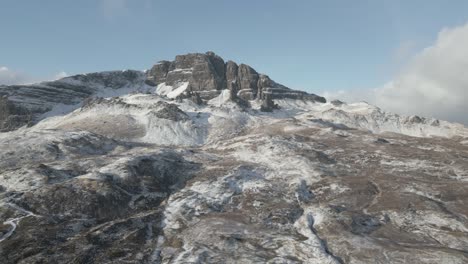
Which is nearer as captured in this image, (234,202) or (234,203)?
(234,203)

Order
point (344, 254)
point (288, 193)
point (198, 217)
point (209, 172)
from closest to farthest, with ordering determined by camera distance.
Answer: point (344, 254), point (198, 217), point (288, 193), point (209, 172)

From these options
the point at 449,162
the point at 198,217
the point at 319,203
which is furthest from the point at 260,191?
the point at 449,162

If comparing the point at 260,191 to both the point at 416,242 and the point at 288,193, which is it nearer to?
the point at 288,193

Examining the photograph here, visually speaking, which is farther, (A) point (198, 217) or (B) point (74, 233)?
(A) point (198, 217)

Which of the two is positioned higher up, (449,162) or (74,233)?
(449,162)

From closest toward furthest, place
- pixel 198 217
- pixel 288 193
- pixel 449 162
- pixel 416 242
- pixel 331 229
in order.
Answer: pixel 416 242
pixel 331 229
pixel 198 217
pixel 288 193
pixel 449 162

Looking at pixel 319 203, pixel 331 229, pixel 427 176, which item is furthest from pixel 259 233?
pixel 427 176

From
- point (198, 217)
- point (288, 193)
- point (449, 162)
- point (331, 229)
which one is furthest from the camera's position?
point (449, 162)

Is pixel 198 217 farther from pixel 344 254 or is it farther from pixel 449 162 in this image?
pixel 449 162

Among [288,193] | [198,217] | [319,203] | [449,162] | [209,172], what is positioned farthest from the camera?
[449,162]
